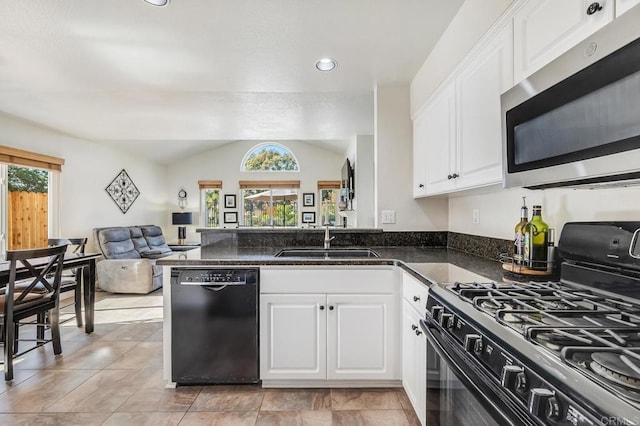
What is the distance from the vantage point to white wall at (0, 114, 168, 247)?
4.11 meters

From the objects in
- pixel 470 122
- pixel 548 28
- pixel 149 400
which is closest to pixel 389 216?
pixel 470 122

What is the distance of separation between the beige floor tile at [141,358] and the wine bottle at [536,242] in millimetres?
2528

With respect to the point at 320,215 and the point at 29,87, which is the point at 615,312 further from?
the point at 320,215

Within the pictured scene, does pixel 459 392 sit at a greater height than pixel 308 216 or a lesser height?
lesser

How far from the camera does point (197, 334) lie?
2.03 m

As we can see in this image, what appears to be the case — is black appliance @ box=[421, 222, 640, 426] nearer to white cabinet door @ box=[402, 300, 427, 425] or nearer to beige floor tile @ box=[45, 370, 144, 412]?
white cabinet door @ box=[402, 300, 427, 425]

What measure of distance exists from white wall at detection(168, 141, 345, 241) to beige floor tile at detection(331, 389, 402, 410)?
6.31 meters

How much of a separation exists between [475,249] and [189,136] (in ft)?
14.4

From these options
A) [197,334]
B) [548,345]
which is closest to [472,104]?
[548,345]

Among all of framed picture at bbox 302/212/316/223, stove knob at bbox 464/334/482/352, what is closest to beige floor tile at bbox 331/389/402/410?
stove knob at bbox 464/334/482/352

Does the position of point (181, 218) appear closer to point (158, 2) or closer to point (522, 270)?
point (158, 2)

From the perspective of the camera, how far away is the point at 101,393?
2.10m

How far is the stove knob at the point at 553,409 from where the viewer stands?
23.8 inches

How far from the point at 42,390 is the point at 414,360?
7.73 ft
